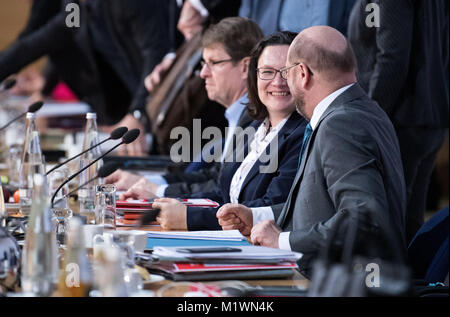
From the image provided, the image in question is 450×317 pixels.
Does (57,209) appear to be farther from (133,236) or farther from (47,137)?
(47,137)

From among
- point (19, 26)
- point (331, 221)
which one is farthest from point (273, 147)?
point (19, 26)

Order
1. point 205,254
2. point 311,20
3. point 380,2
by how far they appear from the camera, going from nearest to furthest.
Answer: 1. point 205,254
2. point 380,2
3. point 311,20

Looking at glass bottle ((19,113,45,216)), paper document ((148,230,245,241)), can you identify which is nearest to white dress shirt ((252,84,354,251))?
paper document ((148,230,245,241))

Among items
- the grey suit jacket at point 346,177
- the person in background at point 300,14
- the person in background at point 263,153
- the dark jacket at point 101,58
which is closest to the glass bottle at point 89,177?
the person in background at point 263,153

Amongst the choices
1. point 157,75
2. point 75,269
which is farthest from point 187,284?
point 157,75

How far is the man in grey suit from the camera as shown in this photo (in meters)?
1.70

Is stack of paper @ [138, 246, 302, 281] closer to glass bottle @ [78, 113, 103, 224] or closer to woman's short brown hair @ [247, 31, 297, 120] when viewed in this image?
glass bottle @ [78, 113, 103, 224]

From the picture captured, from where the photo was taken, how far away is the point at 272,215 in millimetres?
2102

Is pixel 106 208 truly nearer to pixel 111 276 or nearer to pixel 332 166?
pixel 332 166

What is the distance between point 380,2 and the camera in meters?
2.71

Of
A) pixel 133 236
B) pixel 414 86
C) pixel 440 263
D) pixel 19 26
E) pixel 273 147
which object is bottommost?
pixel 440 263

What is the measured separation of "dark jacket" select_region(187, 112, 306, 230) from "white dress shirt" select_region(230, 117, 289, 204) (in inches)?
1.1

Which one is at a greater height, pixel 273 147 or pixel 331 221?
pixel 273 147

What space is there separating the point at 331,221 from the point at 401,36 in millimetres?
1211
